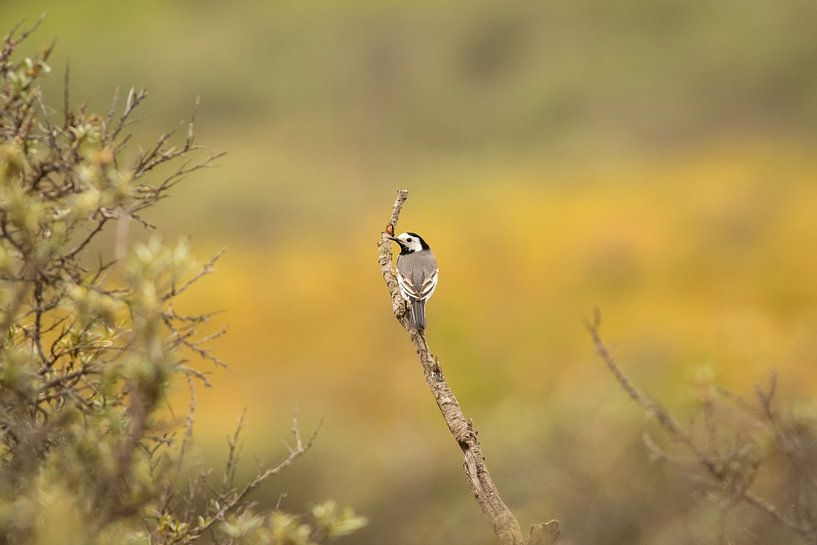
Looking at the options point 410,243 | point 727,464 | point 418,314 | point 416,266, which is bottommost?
point 727,464

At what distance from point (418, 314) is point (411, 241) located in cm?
202

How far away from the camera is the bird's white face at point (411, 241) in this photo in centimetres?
791

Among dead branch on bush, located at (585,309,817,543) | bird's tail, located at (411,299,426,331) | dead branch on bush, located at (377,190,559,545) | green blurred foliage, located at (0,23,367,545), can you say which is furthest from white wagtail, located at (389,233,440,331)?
green blurred foliage, located at (0,23,367,545)

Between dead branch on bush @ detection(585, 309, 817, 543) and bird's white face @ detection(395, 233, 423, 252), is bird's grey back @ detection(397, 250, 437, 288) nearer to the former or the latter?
bird's white face @ detection(395, 233, 423, 252)

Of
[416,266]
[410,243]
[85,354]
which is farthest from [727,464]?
[85,354]

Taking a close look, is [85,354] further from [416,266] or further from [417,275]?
[416,266]

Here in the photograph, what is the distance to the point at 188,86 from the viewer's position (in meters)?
54.2

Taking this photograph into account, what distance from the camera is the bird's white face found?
26.0ft

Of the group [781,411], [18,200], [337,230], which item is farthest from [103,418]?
[337,230]

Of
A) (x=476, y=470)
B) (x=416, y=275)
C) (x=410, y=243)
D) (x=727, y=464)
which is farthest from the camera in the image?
(x=410, y=243)

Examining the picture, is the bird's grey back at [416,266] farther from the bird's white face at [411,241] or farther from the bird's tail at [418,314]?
the bird's tail at [418,314]

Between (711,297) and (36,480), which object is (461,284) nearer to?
(711,297)

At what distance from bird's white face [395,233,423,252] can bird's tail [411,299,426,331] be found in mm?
1491

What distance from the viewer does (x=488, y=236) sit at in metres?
42.4
